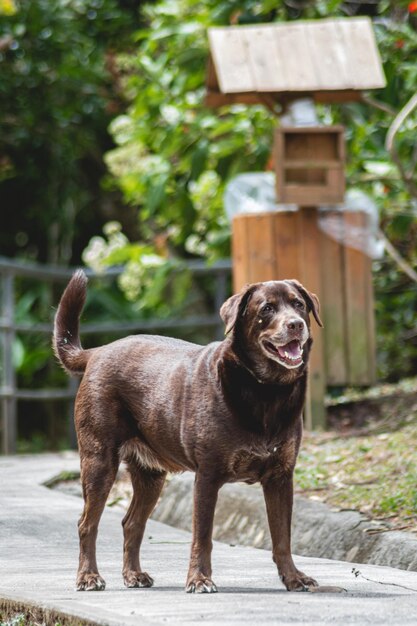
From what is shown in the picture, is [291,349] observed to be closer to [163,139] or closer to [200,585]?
[200,585]

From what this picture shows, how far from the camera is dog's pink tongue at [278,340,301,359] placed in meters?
4.69

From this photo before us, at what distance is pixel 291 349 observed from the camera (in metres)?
4.71

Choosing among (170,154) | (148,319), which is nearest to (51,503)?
(170,154)

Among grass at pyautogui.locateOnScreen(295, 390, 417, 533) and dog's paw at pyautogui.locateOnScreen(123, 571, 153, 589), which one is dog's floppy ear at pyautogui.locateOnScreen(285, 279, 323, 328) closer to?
dog's paw at pyautogui.locateOnScreen(123, 571, 153, 589)

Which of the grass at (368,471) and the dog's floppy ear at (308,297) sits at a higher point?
the dog's floppy ear at (308,297)

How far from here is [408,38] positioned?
1084 centimetres

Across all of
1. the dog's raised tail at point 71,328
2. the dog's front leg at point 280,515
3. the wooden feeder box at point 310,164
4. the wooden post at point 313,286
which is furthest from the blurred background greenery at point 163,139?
the dog's front leg at point 280,515

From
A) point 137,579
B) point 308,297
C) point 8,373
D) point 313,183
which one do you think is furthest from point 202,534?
point 8,373

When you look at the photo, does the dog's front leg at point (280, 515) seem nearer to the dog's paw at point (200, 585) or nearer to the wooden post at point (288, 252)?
the dog's paw at point (200, 585)

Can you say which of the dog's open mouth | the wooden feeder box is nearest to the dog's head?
the dog's open mouth

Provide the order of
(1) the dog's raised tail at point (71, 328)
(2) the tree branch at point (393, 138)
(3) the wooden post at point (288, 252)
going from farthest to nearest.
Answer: (3) the wooden post at point (288, 252) → (2) the tree branch at point (393, 138) → (1) the dog's raised tail at point (71, 328)

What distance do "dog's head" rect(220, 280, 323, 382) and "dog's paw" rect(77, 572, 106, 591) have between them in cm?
103

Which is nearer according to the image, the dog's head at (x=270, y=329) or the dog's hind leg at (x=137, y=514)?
the dog's head at (x=270, y=329)

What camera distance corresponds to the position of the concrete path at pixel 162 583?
412cm
